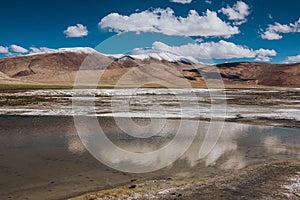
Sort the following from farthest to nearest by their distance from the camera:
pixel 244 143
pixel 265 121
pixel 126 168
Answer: pixel 265 121 → pixel 244 143 → pixel 126 168

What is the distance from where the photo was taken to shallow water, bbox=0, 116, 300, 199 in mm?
10551

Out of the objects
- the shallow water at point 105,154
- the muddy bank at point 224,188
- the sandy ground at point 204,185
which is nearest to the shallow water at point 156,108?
the shallow water at point 105,154

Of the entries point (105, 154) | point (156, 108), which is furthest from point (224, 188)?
point (156, 108)

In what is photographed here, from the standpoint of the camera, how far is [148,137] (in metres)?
19.1

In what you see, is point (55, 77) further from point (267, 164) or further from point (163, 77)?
point (267, 164)

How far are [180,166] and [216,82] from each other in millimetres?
173288

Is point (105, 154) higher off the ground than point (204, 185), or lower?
higher

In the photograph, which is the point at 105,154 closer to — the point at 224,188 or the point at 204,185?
the point at 204,185

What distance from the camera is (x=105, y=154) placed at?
575 inches

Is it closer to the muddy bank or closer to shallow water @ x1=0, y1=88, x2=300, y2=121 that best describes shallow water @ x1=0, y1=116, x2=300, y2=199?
the muddy bank

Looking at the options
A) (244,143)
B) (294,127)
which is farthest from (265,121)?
(244,143)

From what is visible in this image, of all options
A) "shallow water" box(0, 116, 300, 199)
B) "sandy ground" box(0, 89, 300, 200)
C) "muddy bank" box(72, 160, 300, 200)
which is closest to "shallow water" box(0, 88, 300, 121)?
"shallow water" box(0, 116, 300, 199)

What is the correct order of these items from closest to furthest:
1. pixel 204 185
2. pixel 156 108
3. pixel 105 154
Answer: pixel 204 185 < pixel 105 154 < pixel 156 108

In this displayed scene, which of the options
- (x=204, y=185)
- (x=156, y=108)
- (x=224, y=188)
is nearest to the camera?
(x=224, y=188)
